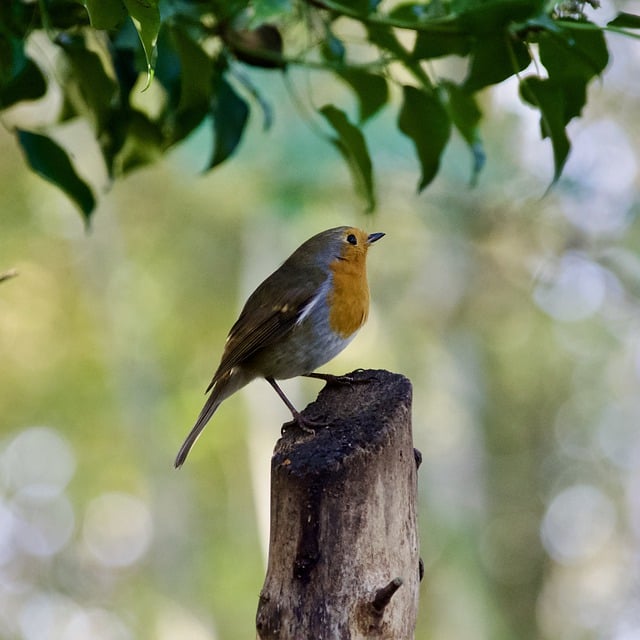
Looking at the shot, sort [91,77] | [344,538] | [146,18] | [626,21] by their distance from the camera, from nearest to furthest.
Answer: [146,18] → [344,538] → [626,21] → [91,77]

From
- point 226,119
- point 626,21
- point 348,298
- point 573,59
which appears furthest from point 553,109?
point 348,298

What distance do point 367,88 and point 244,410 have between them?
11910 millimetres

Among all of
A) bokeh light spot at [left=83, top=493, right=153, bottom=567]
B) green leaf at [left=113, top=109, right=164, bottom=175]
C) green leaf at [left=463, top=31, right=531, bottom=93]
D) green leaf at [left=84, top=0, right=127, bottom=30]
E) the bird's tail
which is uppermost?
green leaf at [left=84, top=0, right=127, bottom=30]

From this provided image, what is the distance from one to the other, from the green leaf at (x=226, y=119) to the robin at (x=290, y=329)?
0.80m

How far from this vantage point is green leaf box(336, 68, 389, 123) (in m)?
2.27

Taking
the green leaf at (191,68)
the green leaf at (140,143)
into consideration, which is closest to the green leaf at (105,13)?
the green leaf at (191,68)

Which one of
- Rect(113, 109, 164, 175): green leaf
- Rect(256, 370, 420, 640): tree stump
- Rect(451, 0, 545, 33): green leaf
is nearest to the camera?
Rect(256, 370, 420, 640): tree stump

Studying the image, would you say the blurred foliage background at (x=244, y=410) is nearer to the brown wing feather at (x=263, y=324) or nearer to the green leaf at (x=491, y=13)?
the brown wing feather at (x=263, y=324)

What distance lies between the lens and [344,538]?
1672 mm

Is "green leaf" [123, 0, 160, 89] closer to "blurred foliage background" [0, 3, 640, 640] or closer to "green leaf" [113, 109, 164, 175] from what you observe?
"green leaf" [113, 109, 164, 175]

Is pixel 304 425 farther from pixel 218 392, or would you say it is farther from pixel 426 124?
pixel 218 392

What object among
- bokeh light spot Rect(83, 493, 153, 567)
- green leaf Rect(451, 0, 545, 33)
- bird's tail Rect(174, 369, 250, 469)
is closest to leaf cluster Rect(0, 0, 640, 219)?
green leaf Rect(451, 0, 545, 33)

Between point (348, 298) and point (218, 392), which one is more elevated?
point (348, 298)

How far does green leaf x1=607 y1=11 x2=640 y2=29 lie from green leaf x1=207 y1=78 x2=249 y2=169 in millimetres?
880
